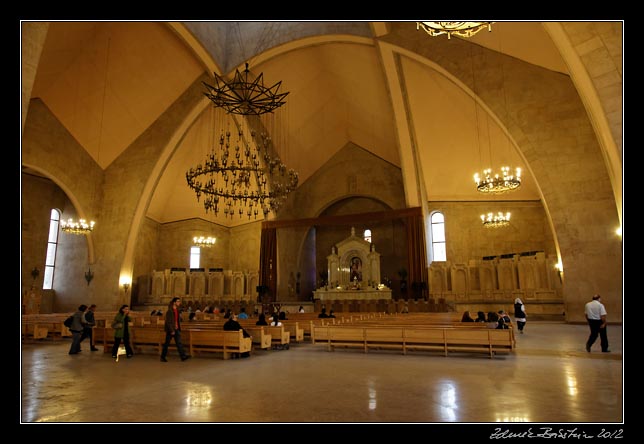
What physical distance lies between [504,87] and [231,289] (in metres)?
17.6

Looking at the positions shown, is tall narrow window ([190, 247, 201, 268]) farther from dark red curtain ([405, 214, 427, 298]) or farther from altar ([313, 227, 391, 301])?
dark red curtain ([405, 214, 427, 298])

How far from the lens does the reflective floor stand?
398 cm

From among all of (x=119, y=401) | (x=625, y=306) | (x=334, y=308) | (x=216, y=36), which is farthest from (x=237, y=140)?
(x=625, y=306)

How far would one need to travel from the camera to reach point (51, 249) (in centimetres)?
2161

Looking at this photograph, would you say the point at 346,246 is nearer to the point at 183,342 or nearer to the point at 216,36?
the point at 216,36

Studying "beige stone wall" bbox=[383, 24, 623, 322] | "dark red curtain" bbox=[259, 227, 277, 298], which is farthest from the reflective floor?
"dark red curtain" bbox=[259, 227, 277, 298]

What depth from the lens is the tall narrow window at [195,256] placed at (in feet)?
81.6

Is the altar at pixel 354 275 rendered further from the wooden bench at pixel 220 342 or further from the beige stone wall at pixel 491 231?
the wooden bench at pixel 220 342

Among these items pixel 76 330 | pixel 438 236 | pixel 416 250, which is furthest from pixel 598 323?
pixel 438 236

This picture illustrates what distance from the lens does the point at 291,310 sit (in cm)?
2164

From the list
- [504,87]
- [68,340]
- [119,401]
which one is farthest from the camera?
[504,87]

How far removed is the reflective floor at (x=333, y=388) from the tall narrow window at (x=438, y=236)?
13.4 meters

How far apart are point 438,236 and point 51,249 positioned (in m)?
20.5

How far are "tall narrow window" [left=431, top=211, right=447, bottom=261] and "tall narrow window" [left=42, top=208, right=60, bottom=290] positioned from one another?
20.1 meters
